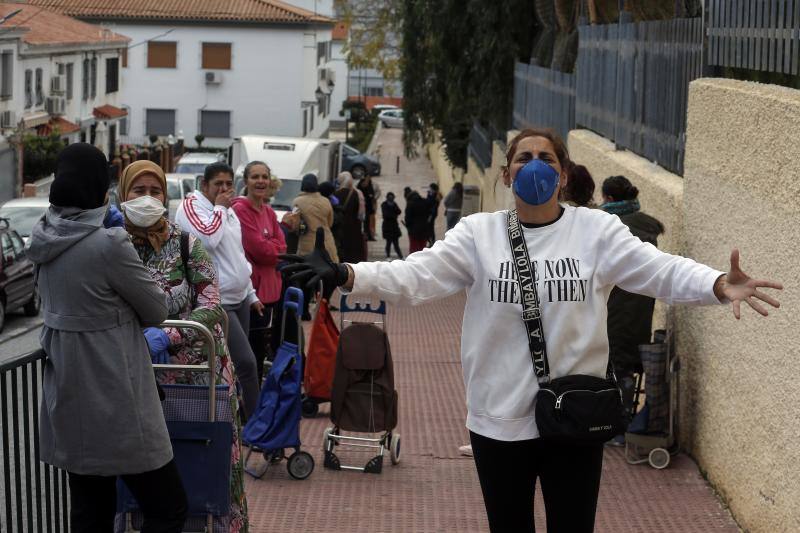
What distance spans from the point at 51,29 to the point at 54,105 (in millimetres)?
5674

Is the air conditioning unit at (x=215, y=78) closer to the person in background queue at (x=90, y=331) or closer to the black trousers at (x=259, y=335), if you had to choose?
the black trousers at (x=259, y=335)

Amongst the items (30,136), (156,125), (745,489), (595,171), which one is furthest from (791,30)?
(156,125)

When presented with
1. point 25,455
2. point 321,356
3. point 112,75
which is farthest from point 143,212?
point 112,75

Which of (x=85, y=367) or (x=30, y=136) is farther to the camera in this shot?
(x=30, y=136)

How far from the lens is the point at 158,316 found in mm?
4473

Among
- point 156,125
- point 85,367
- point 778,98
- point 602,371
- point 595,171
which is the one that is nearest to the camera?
point 602,371

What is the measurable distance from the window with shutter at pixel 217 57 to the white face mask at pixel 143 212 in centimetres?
6223

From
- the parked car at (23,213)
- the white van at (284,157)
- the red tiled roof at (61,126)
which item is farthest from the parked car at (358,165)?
the parked car at (23,213)

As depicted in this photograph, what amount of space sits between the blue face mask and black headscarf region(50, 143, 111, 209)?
55.2 inches

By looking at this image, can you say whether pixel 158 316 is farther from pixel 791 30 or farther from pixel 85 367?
pixel 791 30

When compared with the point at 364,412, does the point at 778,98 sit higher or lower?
higher

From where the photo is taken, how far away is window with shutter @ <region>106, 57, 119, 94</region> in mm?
55312

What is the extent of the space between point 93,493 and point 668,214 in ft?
17.3

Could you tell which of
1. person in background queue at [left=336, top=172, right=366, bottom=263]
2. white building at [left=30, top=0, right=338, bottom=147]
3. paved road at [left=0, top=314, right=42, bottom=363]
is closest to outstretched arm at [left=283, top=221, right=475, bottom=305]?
paved road at [left=0, top=314, right=42, bottom=363]
